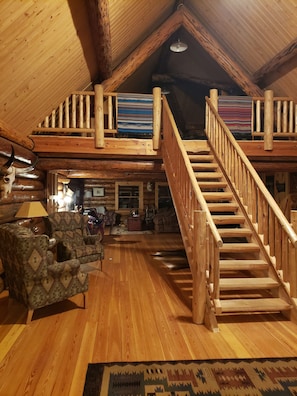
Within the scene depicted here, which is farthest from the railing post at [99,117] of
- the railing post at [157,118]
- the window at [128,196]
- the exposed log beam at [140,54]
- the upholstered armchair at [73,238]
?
the window at [128,196]

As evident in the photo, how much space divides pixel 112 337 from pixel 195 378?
92cm

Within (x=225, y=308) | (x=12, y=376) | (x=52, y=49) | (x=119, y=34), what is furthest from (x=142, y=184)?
(x=12, y=376)

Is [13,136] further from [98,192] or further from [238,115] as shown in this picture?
[98,192]

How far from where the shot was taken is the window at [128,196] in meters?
11.1

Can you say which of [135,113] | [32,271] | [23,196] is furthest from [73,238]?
[135,113]

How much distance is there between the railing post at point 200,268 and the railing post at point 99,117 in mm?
2896

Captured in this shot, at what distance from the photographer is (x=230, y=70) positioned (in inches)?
226

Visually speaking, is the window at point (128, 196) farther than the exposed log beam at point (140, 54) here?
Yes

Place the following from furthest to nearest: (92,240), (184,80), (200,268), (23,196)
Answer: (184,80) < (92,240) < (23,196) < (200,268)

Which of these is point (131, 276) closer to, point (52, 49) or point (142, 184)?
point (52, 49)


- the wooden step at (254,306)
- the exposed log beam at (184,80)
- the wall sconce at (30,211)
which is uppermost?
the exposed log beam at (184,80)

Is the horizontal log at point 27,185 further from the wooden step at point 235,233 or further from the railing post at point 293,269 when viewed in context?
the railing post at point 293,269

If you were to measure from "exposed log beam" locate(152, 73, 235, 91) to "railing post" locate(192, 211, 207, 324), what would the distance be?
305 inches

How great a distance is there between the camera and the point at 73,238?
15.8 ft
